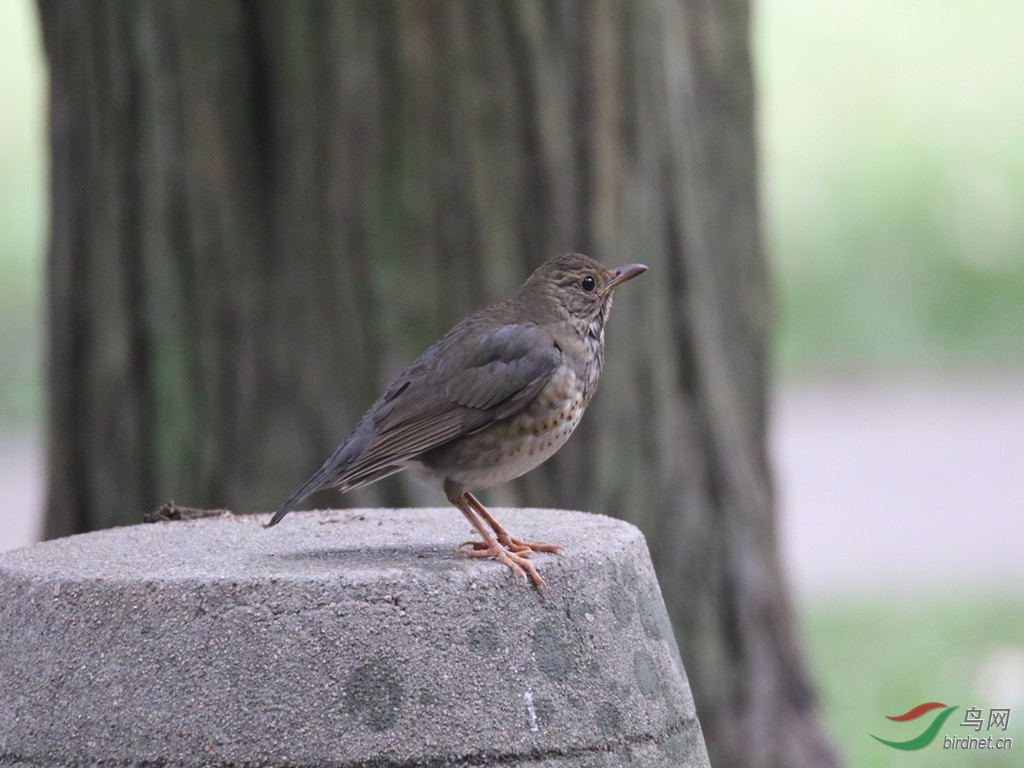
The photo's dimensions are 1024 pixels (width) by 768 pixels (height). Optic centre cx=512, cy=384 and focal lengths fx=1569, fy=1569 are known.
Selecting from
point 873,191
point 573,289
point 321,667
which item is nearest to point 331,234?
point 573,289

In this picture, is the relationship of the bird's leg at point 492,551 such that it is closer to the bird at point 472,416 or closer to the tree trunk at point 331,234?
the bird at point 472,416

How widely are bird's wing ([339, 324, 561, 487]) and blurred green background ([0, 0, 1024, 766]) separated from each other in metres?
7.03

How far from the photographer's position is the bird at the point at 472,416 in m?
4.44

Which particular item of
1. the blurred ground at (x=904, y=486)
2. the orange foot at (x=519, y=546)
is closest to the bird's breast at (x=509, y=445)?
the orange foot at (x=519, y=546)

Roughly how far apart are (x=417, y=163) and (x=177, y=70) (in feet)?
3.47

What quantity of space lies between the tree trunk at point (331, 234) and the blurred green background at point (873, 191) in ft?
16.2

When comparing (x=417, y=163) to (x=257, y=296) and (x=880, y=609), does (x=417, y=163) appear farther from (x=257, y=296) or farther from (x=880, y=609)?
(x=880, y=609)

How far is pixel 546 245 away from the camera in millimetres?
6613

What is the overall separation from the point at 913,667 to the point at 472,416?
17.8ft

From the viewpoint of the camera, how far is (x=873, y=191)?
64.3ft

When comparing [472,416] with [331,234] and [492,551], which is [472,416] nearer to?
[492,551]

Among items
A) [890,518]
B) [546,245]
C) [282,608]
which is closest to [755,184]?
[546,245]

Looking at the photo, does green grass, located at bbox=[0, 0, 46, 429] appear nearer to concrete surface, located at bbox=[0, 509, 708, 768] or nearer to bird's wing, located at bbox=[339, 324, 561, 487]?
bird's wing, located at bbox=[339, 324, 561, 487]

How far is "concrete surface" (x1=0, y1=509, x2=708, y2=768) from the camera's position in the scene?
3.52m
